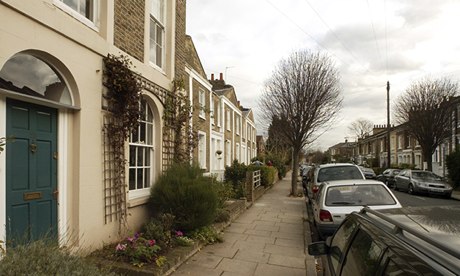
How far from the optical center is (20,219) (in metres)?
4.43

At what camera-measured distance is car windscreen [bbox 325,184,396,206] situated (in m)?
6.80

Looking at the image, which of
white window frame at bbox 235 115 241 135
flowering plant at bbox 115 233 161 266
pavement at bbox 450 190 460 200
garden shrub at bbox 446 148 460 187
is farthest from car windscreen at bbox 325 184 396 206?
white window frame at bbox 235 115 241 135

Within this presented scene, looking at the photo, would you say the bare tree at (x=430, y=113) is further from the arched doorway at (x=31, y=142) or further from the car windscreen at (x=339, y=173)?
the arched doorway at (x=31, y=142)

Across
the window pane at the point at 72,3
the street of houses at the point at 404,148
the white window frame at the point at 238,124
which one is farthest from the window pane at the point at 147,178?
the street of houses at the point at 404,148

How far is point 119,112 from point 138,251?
8.41 feet

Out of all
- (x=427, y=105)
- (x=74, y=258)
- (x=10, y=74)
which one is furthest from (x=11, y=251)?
(x=427, y=105)

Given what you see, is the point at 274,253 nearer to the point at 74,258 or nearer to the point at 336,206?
the point at 336,206

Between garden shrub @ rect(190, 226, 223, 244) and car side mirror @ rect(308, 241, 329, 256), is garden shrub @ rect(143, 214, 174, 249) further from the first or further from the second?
car side mirror @ rect(308, 241, 329, 256)

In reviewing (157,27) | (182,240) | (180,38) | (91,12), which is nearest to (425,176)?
(180,38)

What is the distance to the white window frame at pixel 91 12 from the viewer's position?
5.21 meters

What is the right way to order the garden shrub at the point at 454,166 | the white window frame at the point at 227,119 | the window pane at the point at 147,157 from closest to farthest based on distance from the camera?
1. the window pane at the point at 147,157
2. the garden shrub at the point at 454,166
3. the white window frame at the point at 227,119

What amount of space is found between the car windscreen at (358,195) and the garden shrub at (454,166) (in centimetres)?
1738

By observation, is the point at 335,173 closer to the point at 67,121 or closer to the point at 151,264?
the point at 151,264

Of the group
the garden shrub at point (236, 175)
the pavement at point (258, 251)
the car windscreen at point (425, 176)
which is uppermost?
the garden shrub at point (236, 175)
